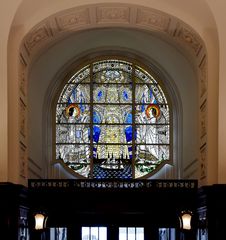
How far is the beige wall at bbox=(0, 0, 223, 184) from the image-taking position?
1220 cm

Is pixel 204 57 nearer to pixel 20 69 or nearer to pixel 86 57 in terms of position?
pixel 20 69

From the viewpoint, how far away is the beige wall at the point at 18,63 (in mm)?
12195

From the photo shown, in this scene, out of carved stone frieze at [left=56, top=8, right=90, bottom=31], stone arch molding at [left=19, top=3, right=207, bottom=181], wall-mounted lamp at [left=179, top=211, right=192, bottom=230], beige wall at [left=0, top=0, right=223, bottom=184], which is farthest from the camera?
carved stone frieze at [left=56, top=8, right=90, bottom=31]

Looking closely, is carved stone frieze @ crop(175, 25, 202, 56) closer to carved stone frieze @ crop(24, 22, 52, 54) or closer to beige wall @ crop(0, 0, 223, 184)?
beige wall @ crop(0, 0, 223, 184)

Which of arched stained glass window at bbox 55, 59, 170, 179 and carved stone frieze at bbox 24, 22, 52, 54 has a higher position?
carved stone frieze at bbox 24, 22, 52, 54

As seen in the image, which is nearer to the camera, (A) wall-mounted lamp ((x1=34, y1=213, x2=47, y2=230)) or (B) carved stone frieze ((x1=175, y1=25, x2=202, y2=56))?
(A) wall-mounted lamp ((x1=34, y1=213, x2=47, y2=230))

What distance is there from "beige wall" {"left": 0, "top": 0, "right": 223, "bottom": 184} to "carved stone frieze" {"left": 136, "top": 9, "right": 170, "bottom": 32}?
1.11 feet

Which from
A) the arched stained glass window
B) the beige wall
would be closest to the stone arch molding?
the beige wall

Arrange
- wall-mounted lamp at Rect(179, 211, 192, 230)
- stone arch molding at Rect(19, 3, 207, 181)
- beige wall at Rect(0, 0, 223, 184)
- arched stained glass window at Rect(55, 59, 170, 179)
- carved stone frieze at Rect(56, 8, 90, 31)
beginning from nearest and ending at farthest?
beige wall at Rect(0, 0, 223, 184) → wall-mounted lamp at Rect(179, 211, 192, 230) → stone arch molding at Rect(19, 3, 207, 181) → carved stone frieze at Rect(56, 8, 90, 31) → arched stained glass window at Rect(55, 59, 170, 179)

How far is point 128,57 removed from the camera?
1761 centimetres

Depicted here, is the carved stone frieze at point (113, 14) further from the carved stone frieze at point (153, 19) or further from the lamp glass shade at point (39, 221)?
the lamp glass shade at point (39, 221)

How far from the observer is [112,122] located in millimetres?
17531

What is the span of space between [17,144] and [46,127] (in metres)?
4.45

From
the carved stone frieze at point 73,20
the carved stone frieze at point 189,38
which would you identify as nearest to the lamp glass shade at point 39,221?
the carved stone frieze at point 73,20
